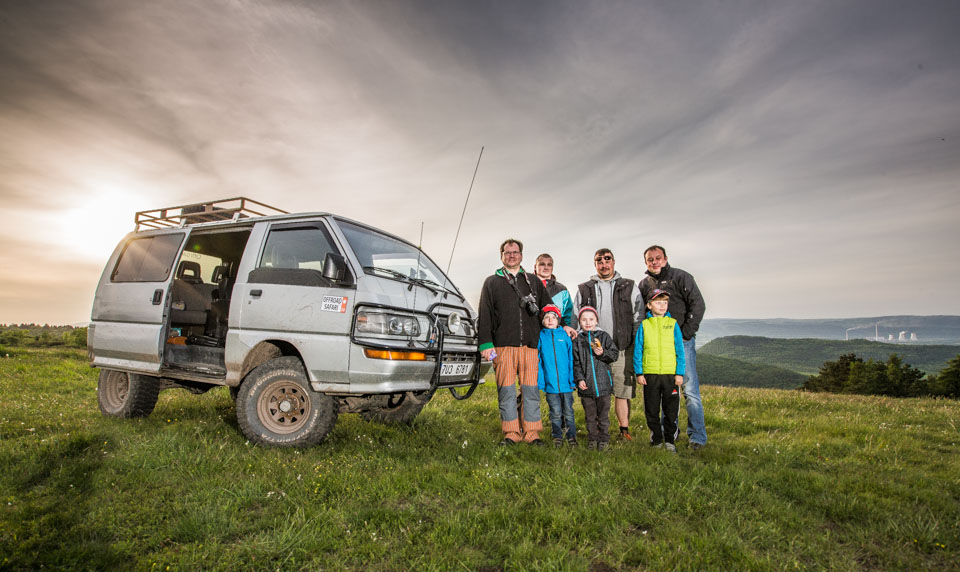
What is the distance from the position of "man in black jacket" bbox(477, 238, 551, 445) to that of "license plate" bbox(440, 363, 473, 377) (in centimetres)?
23

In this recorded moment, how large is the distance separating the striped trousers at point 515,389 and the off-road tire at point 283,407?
70.4 inches

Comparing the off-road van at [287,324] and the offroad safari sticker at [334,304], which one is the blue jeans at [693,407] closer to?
the off-road van at [287,324]

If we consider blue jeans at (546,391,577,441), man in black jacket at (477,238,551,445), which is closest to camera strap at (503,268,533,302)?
man in black jacket at (477,238,551,445)

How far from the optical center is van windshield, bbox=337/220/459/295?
466 cm

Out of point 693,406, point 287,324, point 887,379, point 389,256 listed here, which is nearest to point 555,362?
point 693,406

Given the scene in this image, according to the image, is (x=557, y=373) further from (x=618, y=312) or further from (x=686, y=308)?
(x=686, y=308)

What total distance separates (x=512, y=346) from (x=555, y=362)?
55cm

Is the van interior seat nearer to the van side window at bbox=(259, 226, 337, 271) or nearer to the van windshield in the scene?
the van side window at bbox=(259, 226, 337, 271)

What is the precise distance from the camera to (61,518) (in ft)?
9.31

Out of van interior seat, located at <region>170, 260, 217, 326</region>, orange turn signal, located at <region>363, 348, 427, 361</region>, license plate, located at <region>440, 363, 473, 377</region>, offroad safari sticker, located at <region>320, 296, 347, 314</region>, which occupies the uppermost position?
van interior seat, located at <region>170, 260, 217, 326</region>

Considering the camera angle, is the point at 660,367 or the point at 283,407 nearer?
the point at 283,407

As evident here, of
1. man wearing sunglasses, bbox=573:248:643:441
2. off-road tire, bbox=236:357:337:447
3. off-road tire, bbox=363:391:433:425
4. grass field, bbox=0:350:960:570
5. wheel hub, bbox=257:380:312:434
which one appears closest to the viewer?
grass field, bbox=0:350:960:570

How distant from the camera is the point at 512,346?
511cm

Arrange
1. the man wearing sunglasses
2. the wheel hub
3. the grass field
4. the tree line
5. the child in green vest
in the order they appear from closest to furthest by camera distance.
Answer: the grass field
the wheel hub
the child in green vest
the man wearing sunglasses
the tree line
